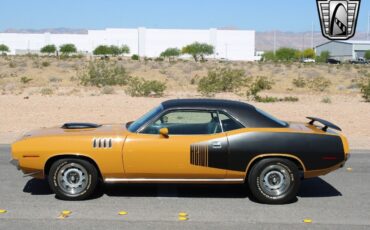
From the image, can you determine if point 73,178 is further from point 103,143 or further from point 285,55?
point 285,55

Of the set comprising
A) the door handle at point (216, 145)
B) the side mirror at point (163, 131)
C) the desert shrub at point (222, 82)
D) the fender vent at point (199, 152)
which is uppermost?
the desert shrub at point (222, 82)

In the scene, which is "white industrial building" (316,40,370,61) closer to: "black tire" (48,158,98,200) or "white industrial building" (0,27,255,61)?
"white industrial building" (0,27,255,61)

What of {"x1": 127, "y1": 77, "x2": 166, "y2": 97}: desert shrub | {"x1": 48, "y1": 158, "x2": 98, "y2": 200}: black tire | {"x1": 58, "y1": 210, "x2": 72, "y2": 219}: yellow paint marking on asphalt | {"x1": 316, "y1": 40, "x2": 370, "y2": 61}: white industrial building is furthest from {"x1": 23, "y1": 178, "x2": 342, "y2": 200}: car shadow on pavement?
{"x1": 316, "y1": 40, "x2": 370, "y2": 61}: white industrial building

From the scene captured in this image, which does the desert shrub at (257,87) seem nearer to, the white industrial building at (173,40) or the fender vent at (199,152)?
the fender vent at (199,152)

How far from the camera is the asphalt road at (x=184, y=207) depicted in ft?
20.2

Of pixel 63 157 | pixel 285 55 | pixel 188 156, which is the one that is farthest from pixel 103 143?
pixel 285 55

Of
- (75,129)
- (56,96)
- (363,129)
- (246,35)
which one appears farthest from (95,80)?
(246,35)

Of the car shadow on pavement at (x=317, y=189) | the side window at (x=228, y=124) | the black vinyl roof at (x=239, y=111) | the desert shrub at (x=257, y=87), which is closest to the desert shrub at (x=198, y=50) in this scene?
the desert shrub at (x=257, y=87)

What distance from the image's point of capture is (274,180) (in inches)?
279

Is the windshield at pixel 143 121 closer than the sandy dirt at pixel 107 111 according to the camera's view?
Yes

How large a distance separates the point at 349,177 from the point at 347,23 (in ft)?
39.5

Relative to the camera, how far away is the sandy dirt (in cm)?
1596

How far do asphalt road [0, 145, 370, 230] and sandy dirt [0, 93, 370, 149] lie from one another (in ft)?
18.3

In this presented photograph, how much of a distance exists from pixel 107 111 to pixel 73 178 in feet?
41.4
